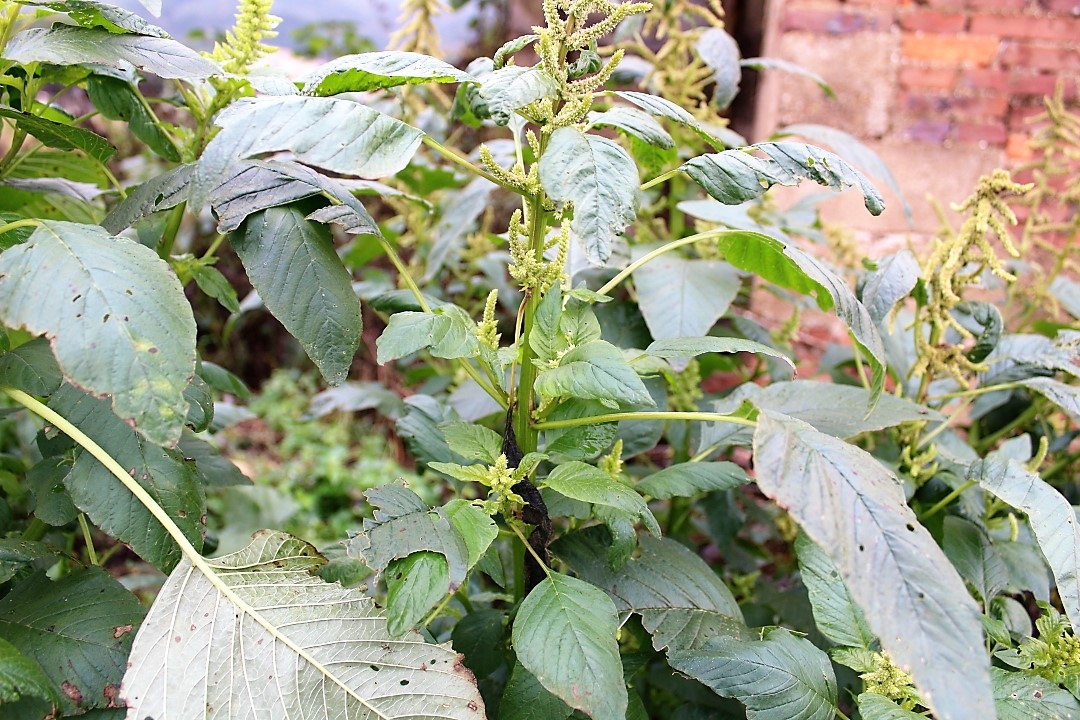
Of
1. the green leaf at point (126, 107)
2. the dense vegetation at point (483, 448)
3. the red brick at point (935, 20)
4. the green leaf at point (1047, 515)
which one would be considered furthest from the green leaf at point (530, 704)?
the red brick at point (935, 20)

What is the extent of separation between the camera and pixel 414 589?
610 millimetres

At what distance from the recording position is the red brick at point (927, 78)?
6.10ft

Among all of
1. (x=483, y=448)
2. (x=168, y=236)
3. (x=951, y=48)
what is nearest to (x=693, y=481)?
(x=483, y=448)

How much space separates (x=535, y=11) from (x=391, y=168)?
2393 mm

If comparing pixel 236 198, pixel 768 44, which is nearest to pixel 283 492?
pixel 236 198

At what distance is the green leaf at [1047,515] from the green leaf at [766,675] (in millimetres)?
224

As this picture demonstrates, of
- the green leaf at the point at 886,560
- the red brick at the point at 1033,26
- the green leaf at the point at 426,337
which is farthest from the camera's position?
the red brick at the point at 1033,26

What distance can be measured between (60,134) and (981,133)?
1952 mm

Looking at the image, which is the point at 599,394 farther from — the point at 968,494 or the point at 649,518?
the point at 968,494

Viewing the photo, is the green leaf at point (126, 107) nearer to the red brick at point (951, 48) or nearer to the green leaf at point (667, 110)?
the green leaf at point (667, 110)

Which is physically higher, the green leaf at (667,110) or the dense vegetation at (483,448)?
the green leaf at (667,110)

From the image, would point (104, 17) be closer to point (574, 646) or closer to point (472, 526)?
point (472, 526)

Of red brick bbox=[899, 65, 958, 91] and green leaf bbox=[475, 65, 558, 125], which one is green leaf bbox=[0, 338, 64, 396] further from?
red brick bbox=[899, 65, 958, 91]

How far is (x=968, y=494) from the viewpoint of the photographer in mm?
1006
